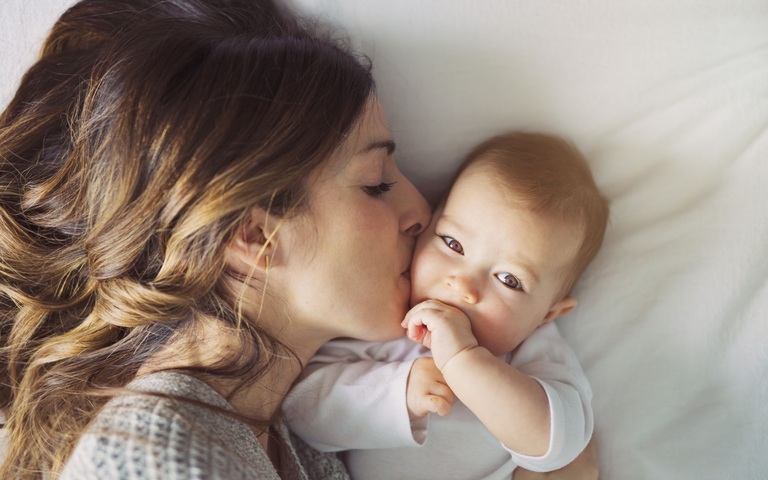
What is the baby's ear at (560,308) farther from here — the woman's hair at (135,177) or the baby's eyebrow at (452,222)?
the woman's hair at (135,177)

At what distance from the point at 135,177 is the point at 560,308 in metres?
0.89

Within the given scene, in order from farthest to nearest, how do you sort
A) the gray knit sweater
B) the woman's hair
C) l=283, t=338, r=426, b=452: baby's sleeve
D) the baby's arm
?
l=283, t=338, r=426, b=452: baby's sleeve < the baby's arm < the woman's hair < the gray knit sweater

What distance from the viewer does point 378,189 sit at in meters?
1.24

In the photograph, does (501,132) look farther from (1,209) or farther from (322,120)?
(1,209)

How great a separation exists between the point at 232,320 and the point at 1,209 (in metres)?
0.48

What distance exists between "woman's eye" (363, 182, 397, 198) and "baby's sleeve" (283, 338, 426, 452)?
13.8 inches

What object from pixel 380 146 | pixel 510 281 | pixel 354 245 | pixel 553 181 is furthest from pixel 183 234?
pixel 553 181

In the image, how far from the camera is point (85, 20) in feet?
4.25

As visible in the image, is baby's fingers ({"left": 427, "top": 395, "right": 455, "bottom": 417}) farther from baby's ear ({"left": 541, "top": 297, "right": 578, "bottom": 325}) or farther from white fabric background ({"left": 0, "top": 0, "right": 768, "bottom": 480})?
white fabric background ({"left": 0, "top": 0, "right": 768, "bottom": 480})

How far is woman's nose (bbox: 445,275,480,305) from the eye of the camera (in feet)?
3.99

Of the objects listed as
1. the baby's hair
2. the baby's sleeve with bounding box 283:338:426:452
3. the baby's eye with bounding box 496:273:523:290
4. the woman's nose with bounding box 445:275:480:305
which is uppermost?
the baby's hair

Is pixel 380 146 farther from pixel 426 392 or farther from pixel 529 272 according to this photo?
pixel 426 392

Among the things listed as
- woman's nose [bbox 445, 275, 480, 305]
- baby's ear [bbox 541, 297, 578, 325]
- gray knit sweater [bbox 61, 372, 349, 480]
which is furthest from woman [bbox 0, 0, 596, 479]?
baby's ear [bbox 541, 297, 578, 325]

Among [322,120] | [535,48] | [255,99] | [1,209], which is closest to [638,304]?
[535,48]
